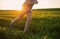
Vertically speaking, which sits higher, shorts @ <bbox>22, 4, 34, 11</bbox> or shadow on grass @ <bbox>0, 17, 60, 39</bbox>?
shorts @ <bbox>22, 4, 34, 11</bbox>

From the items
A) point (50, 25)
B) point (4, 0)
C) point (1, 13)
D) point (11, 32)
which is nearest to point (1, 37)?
point (11, 32)

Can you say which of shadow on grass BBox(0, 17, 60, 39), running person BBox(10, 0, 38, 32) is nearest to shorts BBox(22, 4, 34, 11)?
running person BBox(10, 0, 38, 32)

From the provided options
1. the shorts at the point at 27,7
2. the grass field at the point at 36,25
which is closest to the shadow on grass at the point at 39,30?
the grass field at the point at 36,25

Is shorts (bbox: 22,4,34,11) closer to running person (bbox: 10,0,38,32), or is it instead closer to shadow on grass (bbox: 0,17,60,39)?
running person (bbox: 10,0,38,32)

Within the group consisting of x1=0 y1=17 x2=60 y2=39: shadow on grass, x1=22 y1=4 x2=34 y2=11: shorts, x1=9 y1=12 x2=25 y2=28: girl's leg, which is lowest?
x1=0 y1=17 x2=60 y2=39: shadow on grass

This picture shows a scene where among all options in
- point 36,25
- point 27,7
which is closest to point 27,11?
point 27,7

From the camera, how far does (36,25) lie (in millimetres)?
1621

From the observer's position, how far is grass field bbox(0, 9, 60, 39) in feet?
5.17

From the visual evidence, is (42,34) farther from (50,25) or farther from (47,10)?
(47,10)

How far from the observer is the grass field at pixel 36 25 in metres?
1.58

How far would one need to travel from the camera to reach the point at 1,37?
61.7 inches

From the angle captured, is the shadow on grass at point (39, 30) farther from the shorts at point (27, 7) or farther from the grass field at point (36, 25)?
the shorts at point (27, 7)

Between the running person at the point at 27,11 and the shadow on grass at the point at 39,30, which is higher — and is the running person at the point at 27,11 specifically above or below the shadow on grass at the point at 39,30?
above

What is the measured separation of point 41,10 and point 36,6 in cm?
6
